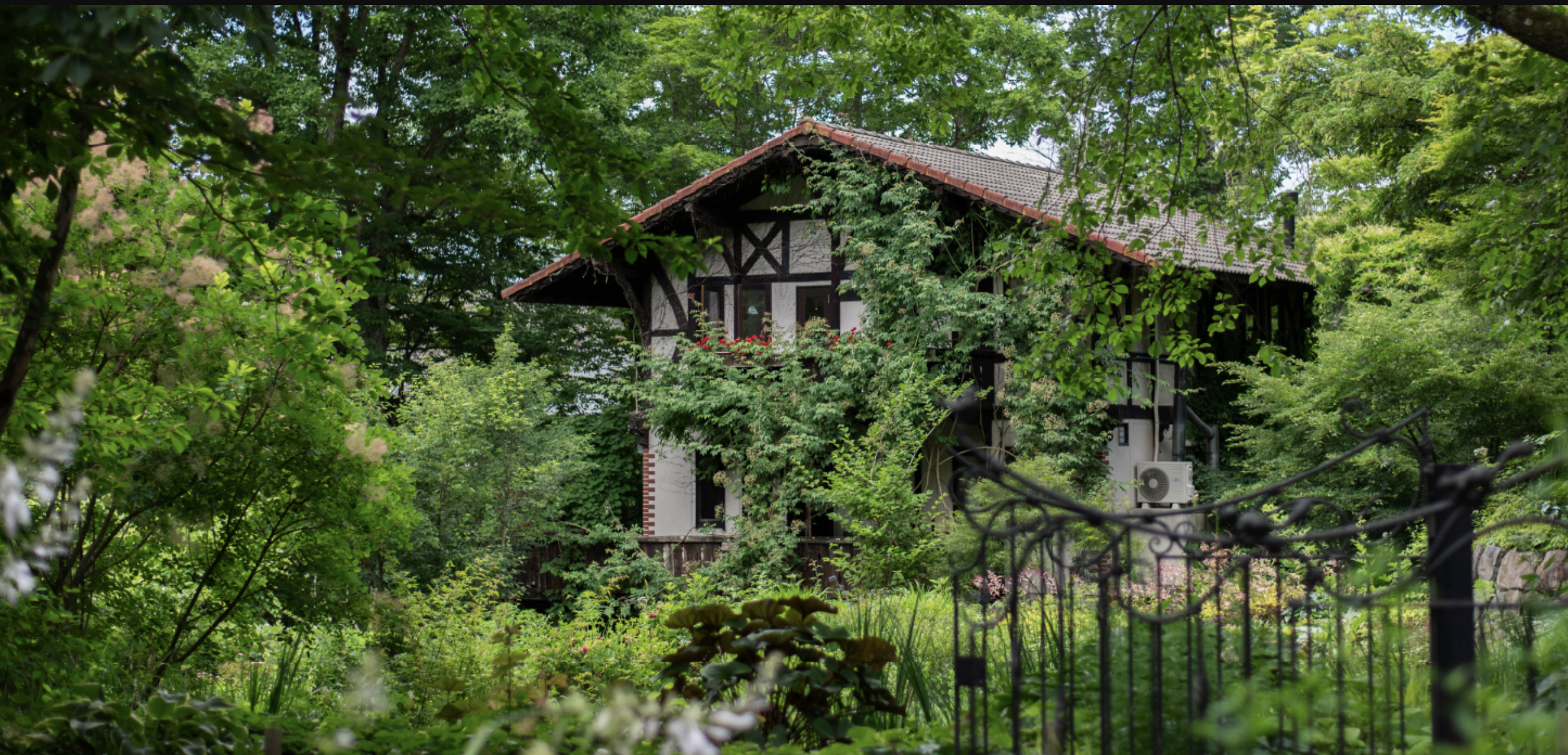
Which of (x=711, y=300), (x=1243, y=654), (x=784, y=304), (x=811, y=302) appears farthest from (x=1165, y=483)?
(x=1243, y=654)

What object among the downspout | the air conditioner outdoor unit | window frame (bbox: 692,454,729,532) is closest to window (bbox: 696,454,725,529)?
window frame (bbox: 692,454,729,532)

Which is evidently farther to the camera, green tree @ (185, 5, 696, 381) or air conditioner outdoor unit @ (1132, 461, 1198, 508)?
green tree @ (185, 5, 696, 381)

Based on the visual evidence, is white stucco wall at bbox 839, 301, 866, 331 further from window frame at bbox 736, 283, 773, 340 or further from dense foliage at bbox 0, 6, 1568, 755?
A: window frame at bbox 736, 283, 773, 340

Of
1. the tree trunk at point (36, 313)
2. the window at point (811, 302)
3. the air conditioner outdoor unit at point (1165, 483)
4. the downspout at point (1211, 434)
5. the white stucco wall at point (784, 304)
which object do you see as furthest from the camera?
the downspout at point (1211, 434)

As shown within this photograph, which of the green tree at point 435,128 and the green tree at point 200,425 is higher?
the green tree at point 435,128

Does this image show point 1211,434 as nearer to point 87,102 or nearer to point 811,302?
point 811,302

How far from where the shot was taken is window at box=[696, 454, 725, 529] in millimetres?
16828

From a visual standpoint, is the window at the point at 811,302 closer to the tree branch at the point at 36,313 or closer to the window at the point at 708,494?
the window at the point at 708,494

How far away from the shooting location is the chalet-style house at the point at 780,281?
15.5 m

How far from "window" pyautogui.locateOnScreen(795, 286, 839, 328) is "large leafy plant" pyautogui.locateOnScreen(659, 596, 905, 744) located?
12.6m


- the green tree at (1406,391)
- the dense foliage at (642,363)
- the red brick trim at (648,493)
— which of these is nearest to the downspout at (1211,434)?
the dense foliage at (642,363)

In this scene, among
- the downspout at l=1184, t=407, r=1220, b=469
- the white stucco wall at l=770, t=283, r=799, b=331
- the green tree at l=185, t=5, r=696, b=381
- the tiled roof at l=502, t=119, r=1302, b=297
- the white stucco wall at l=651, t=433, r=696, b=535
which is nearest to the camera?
the tiled roof at l=502, t=119, r=1302, b=297

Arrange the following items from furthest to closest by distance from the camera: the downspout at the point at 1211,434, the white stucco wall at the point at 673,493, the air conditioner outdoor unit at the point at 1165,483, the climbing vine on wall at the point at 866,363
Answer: the white stucco wall at the point at 673,493
the downspout at the point at 1211,434
the air conditioner outdoor unit at the point at 1165,483
the climbing vine on wall at the point at 866,363

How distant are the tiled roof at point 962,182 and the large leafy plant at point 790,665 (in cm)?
1015
